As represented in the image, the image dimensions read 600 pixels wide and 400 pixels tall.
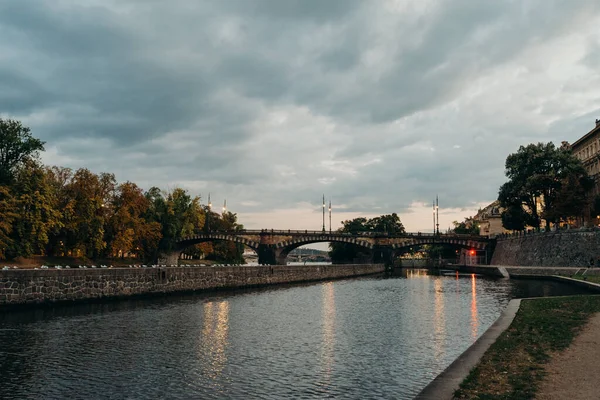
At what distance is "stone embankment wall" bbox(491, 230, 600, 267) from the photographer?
74.5 metres

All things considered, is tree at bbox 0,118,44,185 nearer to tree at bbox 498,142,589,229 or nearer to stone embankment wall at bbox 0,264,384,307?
stone embankment wall at bbox 0,264,384,307

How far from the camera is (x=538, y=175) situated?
92.7m

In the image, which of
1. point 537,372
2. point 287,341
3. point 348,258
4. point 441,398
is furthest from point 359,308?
point 348,258

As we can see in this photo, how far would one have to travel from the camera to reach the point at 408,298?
4450 centimetres

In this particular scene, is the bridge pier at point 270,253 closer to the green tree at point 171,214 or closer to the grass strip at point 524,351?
the green tree at point 171,214

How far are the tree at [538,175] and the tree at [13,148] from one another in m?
83.3

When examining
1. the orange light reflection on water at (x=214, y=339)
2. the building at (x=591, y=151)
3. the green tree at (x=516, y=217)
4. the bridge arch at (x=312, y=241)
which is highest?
the building at (x=591, y=151)

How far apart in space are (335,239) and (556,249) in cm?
6086

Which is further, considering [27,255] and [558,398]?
[27,255]

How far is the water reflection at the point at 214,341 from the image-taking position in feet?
55.4

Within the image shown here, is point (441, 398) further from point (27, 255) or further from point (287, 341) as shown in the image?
point (27, 255)

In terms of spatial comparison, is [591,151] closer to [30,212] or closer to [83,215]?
[83,215]

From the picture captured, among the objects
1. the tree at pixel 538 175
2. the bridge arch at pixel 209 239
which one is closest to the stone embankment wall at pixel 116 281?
the bridge arch at pixel 209 239

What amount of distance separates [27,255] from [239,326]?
152 ft
